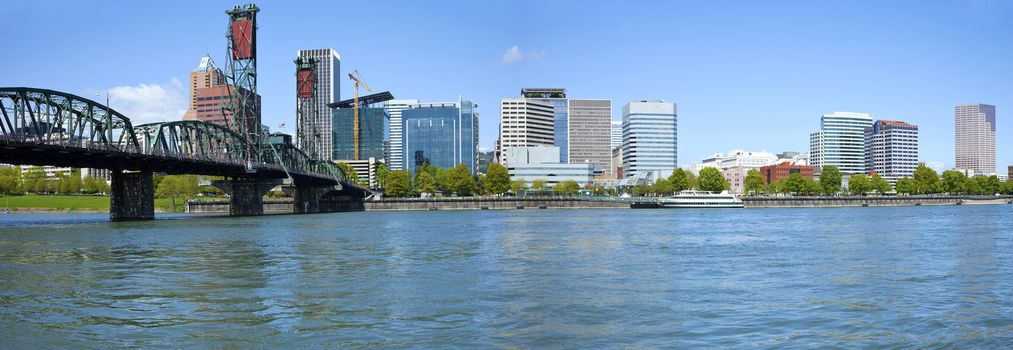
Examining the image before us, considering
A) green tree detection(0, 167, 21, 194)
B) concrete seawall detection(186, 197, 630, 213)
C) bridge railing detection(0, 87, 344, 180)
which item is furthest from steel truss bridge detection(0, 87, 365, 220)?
green tree detection(0, 167, 21, 194)

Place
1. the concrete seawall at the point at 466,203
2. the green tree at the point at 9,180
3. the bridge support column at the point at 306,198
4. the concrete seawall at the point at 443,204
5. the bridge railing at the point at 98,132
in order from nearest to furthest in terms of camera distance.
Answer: the bridge railing at the point at 98,132 → the bridge support column at the point at 306,198 → the concrete seawall at the point at 443,204 → the green tree at the point at 9,180 → the concrete seawall at the point at 466,203

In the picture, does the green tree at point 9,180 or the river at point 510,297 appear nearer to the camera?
the river at point 510,297

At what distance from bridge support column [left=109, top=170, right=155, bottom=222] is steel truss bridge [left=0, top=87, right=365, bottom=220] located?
5.2 inches

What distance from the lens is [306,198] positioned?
16738cm

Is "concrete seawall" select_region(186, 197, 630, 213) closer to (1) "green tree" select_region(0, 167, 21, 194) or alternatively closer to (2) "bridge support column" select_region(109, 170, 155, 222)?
(1) "green tree" select_region(0, 167, 21, 194)

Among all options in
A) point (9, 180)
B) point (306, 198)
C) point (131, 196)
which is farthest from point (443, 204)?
point (9, 180)

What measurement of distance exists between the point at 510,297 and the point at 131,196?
315 ft

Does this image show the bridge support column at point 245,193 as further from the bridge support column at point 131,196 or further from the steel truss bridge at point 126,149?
the bridge support column at point 131,196

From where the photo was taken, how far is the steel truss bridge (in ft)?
268

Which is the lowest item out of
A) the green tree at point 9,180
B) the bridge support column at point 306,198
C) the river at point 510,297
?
the river at point 510,297

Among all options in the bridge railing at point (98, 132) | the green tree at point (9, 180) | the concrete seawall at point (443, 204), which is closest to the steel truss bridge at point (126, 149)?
the bridge railing at point (98, 132)

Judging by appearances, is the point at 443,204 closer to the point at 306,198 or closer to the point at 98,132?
the point at 306,198

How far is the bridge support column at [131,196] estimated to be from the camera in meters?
107

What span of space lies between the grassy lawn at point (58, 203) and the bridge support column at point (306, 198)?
Result: 40524mm
